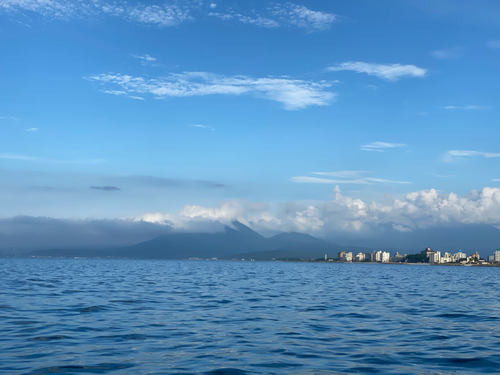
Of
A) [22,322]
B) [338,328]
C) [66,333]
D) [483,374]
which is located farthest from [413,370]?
[22,322]

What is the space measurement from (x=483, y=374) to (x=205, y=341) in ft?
36.0

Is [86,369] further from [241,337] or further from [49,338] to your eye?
[241,337]

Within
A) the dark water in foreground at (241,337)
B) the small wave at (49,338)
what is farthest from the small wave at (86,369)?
the small wave at (49,338)

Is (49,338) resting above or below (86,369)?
below

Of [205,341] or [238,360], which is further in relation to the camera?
[205,341]

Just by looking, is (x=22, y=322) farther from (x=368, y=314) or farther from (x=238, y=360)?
(x=368, y=314)

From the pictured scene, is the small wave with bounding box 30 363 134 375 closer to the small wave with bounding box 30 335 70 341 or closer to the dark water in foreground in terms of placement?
the dark water in foreground

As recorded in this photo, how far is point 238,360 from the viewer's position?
15.3 metres

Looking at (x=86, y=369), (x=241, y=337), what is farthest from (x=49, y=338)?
(x=241, y=337)

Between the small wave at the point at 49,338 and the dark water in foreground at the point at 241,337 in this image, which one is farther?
the small wave at the point at 49,338

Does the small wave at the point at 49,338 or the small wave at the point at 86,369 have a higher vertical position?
the small wave at the point at 86,369

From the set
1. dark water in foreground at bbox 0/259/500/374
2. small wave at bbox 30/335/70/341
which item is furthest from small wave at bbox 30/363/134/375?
small wave at bbox 30/335/70/341

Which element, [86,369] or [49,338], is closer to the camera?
[86,369]

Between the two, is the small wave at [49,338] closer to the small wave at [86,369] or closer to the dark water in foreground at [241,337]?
the dark water in foreground at [241,337]
